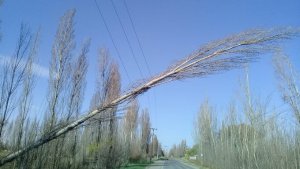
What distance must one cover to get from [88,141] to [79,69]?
739cm

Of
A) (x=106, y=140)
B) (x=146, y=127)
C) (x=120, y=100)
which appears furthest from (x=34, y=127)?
(x=146, y=127)

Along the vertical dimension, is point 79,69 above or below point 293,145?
above

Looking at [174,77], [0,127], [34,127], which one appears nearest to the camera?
[174,77]

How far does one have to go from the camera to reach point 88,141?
24.7 m

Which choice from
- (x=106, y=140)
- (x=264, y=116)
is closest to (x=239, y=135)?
(x=264, y=116)

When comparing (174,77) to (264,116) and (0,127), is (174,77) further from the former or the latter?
(264,116)

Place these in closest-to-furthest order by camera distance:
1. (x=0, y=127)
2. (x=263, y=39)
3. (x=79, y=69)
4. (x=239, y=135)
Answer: (x=263, y=39)
(x=0, y=127)
(x=79, y=69)
(x=239, y=135)

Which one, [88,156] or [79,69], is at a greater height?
[79,69]

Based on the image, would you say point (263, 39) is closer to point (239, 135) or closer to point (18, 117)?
point (18, 117)

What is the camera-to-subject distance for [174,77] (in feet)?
12.0

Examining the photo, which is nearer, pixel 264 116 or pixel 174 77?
pixel 174 77

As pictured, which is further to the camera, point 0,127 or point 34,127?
point 0,127

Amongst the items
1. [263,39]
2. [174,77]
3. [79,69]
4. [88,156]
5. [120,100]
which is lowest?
[88,156]

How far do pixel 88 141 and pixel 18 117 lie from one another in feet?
46.9
